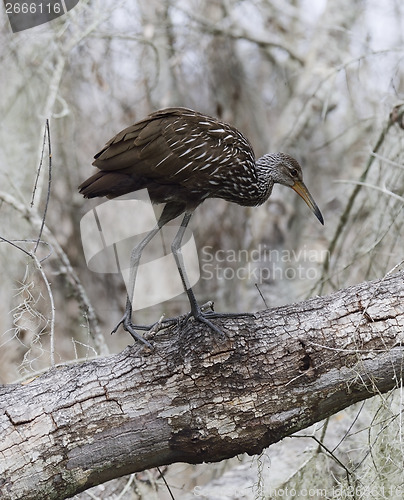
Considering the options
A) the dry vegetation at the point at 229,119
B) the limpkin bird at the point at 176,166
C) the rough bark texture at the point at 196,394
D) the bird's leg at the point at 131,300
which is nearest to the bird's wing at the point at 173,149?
the limpkin bird at the point at 176,166

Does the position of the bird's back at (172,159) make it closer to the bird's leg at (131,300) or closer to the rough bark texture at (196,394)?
the bird's leg at (131,300)

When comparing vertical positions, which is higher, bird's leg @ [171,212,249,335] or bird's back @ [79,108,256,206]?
bird's back @ [79,108,256,206]

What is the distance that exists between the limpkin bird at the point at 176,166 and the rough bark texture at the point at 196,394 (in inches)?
6.5

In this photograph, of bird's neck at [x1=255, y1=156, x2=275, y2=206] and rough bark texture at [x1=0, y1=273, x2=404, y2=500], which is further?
bird's neck at [x1=255, y1=156, x2=275, y2=206]

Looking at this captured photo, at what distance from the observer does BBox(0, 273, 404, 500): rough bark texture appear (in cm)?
235

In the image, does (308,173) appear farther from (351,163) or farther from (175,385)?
(175,385)

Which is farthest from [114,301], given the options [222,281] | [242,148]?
[242,148]

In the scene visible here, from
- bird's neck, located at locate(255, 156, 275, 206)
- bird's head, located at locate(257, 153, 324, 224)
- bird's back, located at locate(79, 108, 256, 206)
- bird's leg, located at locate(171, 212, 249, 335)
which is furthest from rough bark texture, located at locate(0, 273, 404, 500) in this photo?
bird's head, located at locate(257, 153, 324, 224)

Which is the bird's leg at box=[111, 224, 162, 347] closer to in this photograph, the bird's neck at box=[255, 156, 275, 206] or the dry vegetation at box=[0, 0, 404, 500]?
the bird's neck at box=[255, 156, 275, 206]

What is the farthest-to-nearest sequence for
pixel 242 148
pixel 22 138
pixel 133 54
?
pixel 133 54, pixel 22 138, pixel 242 148

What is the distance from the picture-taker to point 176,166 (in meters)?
2.84

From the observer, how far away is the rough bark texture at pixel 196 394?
235cm

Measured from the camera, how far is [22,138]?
5473mm

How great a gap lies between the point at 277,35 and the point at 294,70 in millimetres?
664
